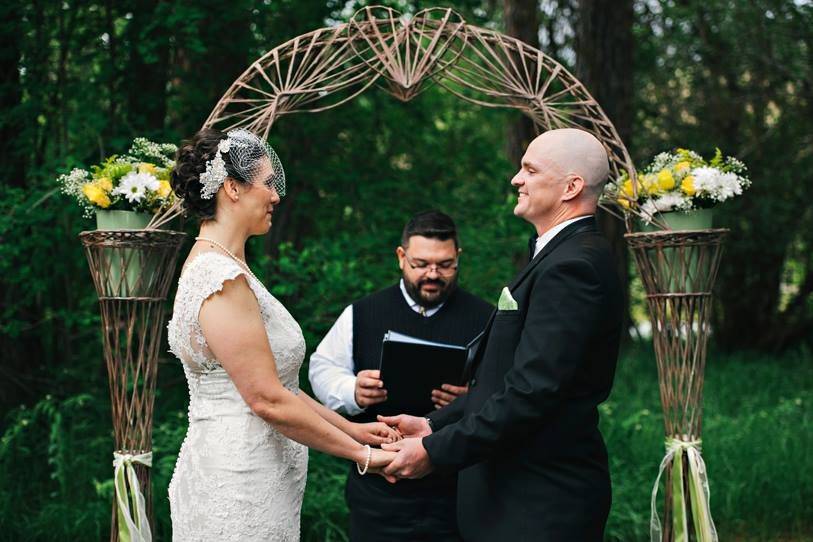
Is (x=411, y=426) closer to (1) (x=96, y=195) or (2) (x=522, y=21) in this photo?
(1) (x=96, y=195)

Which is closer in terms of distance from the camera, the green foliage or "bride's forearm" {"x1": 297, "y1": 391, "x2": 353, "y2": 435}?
"bride's forearm" {"x1": 297, "y1": 391, "x2": 353, "y2": 435}

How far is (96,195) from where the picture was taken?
11.8ft

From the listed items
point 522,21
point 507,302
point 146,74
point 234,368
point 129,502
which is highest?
point 522,21

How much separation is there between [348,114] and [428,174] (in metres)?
0.81

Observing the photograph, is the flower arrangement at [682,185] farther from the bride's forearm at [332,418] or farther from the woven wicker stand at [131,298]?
the woven wicker stand at [131,298]

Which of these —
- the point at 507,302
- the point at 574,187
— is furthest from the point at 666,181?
the point at 507,302

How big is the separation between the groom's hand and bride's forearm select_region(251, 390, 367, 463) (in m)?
0.19

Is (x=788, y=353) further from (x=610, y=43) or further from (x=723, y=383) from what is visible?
(x=610, y=43)

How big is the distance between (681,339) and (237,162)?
199 cm

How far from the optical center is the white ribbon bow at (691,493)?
12.2ft

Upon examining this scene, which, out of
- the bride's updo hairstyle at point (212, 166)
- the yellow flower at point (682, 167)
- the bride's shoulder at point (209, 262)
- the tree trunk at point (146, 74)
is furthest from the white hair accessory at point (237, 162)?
the tree trunk at point (146, 74)

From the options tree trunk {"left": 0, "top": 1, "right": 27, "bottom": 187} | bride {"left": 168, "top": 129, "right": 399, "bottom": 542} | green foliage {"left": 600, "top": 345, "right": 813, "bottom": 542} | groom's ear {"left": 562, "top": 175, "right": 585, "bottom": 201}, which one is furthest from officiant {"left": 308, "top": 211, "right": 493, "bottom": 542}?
tree trunk {"left": 0, "top": 1, "right": 27, "bottom": 187}

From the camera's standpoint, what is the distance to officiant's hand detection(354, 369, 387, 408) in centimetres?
369

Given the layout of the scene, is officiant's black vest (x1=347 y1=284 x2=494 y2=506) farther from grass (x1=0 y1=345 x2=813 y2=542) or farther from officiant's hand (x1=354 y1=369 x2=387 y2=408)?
grass (x1=0 y1=345 x2=813 y2=542)
